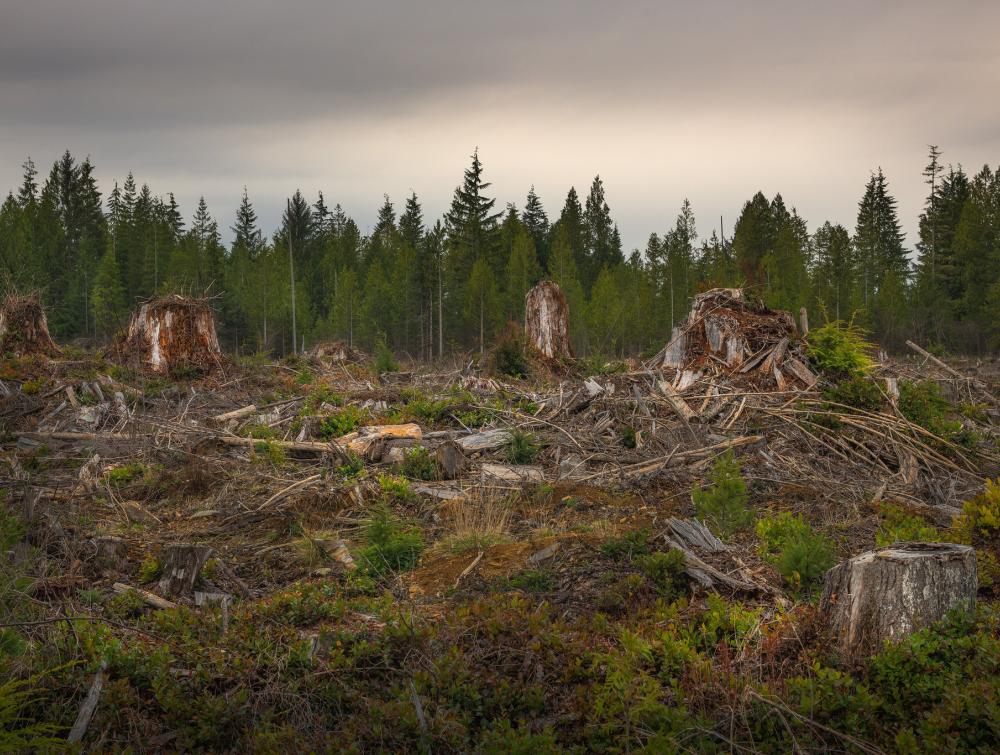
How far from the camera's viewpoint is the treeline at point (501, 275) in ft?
149

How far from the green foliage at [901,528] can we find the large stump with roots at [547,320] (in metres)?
13.0

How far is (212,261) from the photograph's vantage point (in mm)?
53906

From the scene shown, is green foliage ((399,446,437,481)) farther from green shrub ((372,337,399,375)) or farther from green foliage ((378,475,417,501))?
green shrub ((372,337,399,375))

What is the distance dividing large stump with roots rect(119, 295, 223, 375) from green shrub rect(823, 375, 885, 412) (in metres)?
14.5

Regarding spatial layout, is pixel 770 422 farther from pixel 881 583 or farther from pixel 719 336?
pixel 881 583

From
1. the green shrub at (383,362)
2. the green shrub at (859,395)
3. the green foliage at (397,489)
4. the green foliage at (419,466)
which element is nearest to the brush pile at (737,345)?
the green shrub at (859,395)

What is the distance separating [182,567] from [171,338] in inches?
517

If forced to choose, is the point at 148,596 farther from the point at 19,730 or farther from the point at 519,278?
the point at 519,278

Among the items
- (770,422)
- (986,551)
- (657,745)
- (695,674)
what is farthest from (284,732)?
(770,422)

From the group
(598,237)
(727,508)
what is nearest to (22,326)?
(727,508)

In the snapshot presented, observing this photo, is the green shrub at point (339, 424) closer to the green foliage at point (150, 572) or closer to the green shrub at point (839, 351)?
the green foliage at point (150, 572)

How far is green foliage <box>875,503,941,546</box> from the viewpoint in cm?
563

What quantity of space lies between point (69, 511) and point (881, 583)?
27.6 ft

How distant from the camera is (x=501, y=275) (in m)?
55.4
